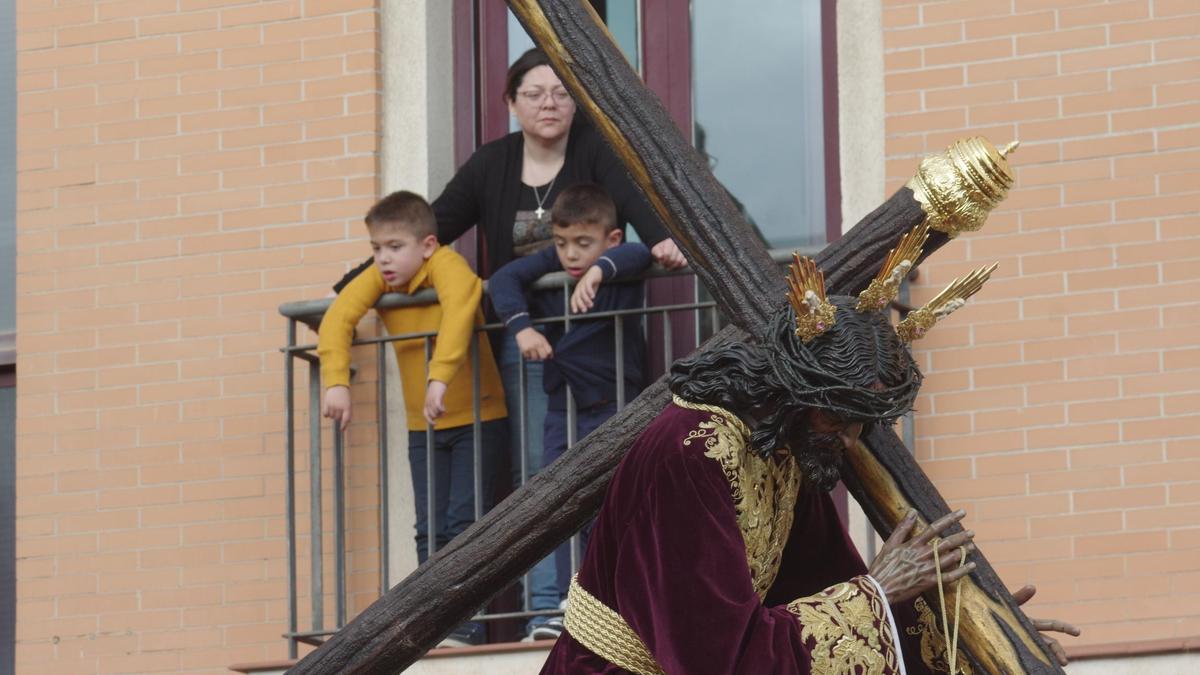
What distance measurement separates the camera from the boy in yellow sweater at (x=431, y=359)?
9.10 metres

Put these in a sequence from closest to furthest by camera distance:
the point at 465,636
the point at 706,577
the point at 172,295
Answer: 1. the point at 706,577
2. the point at 465,636
3. the point at 172,295

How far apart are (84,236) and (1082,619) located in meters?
3.54

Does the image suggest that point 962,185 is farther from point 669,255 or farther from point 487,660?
point 487,660

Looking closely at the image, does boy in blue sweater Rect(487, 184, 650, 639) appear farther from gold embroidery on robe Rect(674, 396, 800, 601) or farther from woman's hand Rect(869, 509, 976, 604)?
woman's hand Rect(869, 509, 976, 604)

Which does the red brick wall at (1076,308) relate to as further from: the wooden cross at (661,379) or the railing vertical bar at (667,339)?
the wooden cross at (661,379)

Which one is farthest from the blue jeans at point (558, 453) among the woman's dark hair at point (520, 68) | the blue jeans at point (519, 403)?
the woman's dark hair at point (520, 68)

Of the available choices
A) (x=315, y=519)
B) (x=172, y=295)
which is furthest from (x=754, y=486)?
(x=172, y=295)

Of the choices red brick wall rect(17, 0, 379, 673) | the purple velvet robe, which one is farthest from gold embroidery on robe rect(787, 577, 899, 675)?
red brick wall rect(17, 0, 379, 673)

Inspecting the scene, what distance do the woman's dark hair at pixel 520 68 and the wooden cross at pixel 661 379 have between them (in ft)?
5.55

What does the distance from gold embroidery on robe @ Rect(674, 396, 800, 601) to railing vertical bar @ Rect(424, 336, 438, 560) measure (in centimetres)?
213

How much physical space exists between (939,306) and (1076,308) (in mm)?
2266

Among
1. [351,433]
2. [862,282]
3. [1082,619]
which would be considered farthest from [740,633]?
[351,433]

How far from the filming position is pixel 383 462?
9.35 m

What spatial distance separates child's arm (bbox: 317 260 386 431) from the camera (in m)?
9.18
